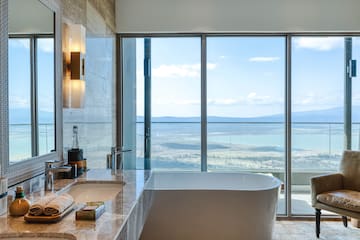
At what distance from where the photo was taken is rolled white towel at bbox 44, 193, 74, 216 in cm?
137

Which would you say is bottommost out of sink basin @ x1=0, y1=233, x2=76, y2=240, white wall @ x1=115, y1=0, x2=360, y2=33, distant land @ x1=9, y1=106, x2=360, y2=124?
sink basin @ x1=0, y1=233, x2=76, y2=240

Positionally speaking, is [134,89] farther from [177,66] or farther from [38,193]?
[38,193]

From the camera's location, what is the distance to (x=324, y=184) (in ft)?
11.7

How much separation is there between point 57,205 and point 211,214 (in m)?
1.81

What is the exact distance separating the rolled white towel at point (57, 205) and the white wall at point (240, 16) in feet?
9.68

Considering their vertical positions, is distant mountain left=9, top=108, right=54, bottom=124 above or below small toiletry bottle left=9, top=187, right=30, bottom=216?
above

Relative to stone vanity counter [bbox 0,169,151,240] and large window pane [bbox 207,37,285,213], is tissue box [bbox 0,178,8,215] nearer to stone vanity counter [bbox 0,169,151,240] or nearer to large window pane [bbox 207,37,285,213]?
stone vanity counter [bbox 0,169,151,240]

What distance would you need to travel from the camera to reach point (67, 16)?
254 centimetres

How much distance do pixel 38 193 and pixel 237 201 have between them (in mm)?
1707

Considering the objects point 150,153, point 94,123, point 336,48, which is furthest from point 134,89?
point 336,48

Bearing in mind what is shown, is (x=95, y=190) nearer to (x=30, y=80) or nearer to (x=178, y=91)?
(x=30, y=80)

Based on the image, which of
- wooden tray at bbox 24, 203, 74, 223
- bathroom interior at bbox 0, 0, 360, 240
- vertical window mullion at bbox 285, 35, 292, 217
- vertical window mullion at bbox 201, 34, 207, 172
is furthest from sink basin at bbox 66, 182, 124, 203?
vertical window mullion at bbox 285, 35, 292, 217

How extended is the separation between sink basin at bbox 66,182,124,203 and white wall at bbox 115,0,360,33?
2.42 meters

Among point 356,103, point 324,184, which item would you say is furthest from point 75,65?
point 356,103
